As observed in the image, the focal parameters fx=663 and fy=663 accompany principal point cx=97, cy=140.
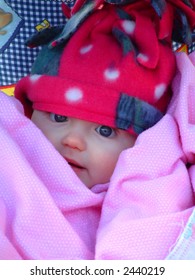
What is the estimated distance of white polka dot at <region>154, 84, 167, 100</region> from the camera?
1275 millimetres

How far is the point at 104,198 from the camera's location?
3.85 ft

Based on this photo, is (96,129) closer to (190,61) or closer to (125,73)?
(125,73)

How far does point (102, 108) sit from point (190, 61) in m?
0.23

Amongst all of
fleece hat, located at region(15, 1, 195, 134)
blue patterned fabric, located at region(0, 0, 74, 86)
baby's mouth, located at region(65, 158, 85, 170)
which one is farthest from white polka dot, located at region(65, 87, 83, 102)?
blue patterned fabric, located at region(0, 0, 74, 86)

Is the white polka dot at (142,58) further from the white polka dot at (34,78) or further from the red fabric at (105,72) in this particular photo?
the white polka dot at (34,78)

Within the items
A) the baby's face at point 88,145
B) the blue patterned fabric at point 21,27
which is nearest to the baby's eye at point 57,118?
the baby's face at point 88,145

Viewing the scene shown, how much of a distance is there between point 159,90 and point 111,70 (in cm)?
11

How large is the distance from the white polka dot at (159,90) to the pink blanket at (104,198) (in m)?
0.04

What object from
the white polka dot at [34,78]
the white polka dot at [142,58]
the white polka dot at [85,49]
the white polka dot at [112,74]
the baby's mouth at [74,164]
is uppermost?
the white polka dot at [142,58]

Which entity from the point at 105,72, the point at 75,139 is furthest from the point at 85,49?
the point at 75,139

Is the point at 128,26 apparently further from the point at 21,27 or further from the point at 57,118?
the point at 21,27

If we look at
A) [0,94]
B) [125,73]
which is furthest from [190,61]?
[0,94]

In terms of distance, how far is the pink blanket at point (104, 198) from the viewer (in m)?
1.07

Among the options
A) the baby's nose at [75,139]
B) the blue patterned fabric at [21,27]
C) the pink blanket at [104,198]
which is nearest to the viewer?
the pink blanket at [104,198]
